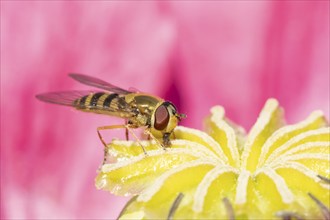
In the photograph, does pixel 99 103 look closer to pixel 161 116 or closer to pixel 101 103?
pixel 101 103

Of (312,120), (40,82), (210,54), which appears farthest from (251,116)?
Answer: (40,82)

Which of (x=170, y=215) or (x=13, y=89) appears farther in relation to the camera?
(x=13, y=89)

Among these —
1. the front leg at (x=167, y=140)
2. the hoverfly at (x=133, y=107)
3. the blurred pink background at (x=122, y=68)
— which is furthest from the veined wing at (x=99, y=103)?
the blurred pink background at (x=122, y=68)

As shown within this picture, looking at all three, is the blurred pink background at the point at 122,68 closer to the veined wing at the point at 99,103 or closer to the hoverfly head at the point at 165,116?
the veined wing at the point at 99,103

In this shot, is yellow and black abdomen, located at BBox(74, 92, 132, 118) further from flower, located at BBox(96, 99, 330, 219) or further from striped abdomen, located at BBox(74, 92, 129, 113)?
flower, located at BBox(96, 99, 330, 219)

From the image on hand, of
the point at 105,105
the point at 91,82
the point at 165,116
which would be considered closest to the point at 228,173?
the point at 165,116

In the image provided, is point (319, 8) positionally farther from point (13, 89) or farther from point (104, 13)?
point (13, 89)
